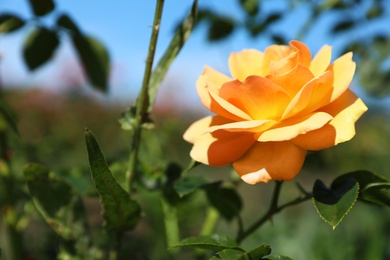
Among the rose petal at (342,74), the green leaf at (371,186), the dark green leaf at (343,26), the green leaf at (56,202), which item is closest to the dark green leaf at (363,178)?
the green leaf at (371,186)

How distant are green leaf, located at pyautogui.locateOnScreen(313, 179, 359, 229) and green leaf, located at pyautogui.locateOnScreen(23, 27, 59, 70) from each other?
0.55 meters

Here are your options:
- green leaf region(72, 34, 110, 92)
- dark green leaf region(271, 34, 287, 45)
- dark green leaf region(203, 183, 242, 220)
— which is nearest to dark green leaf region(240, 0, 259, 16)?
dark green leaf region(271, 34, 287, 45)

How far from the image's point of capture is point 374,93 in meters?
1.33

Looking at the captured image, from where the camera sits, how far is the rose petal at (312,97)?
0.50m

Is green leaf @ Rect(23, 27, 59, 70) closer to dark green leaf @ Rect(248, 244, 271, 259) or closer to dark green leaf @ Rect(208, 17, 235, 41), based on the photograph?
dark green leaf @ Rect(208, 17, 235, 41)

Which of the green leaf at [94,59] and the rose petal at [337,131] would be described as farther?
the green leaf at [94,59]

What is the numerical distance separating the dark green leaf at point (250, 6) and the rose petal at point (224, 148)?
47 centimetres

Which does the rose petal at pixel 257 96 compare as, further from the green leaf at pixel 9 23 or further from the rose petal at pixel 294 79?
the green leaf at pixel 9 23

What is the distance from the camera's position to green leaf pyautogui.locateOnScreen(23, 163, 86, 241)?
0.69 meters

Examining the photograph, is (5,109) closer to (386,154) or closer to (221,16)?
(221,16)

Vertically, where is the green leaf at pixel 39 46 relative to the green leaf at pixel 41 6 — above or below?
below

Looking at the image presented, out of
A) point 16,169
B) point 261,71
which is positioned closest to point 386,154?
point 16,169

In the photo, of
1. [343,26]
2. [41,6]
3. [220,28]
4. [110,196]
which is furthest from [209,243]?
[343,26]

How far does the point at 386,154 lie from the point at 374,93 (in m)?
0.68
